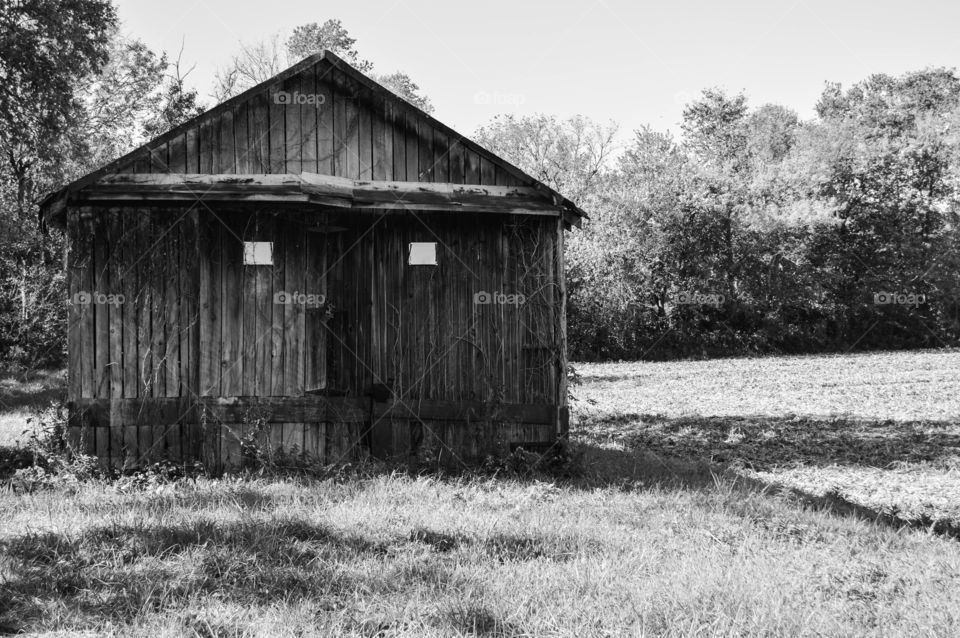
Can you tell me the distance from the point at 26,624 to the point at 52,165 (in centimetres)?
2115

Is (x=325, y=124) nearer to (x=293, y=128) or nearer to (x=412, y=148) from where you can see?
(x=293, y=128)

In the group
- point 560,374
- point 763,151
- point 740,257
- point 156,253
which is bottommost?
point 560,374

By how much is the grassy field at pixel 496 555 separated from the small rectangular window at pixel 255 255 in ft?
9.10

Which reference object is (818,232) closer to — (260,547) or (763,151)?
(763,151)

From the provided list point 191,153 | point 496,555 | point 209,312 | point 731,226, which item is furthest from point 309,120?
point 731,226

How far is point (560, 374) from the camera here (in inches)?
392

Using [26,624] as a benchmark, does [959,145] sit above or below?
above

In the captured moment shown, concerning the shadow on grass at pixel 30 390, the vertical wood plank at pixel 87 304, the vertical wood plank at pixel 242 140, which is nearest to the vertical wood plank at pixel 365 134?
the vertical wood plank at pixel 242 140

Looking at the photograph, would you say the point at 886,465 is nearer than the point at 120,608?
No

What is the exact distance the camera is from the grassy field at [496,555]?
4516 mm

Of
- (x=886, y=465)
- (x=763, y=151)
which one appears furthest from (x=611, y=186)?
(x=886, y=465)

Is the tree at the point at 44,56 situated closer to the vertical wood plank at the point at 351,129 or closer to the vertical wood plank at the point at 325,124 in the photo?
the vertical wood plank at the point at 325,124

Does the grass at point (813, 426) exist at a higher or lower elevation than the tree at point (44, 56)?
lower

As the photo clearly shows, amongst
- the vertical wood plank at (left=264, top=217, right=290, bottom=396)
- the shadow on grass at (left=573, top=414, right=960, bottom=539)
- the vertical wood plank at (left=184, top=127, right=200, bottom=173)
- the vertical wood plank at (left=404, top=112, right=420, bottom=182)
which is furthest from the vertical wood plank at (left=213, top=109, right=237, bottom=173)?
the shadow on grass at (left=573, top=414, right=960, bottom=539)
